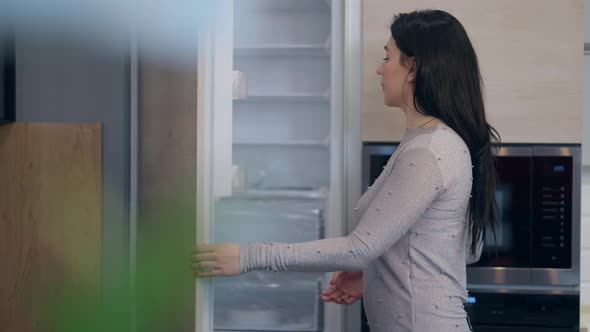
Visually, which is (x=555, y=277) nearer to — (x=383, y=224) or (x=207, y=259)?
(x=383, y=224)

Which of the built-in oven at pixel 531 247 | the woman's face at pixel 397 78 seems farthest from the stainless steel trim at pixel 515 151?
the woman's face at pixel 397 78

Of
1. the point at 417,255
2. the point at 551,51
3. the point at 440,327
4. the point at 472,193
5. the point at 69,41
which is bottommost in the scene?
the point at 440,327

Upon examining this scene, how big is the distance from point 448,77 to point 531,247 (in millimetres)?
771

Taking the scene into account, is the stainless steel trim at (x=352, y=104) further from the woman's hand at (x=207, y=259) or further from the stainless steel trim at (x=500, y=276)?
the woman's hand at (x=207, y=259)

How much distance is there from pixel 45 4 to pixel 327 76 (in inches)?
108

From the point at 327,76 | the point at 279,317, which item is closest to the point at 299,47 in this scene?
the point at 327,76

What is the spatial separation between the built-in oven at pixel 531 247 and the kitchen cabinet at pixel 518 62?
0.06 meters

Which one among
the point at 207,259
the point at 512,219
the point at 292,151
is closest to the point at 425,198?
the point at 207,259

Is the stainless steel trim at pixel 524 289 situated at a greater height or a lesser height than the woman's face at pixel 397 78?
lesser

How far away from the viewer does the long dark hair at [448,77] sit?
4.12 feet

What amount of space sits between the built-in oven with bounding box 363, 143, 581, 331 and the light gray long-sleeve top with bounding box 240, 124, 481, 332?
0.56 m

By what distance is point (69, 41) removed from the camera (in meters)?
0.29

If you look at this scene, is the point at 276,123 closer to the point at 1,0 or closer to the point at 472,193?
the point at 472,193

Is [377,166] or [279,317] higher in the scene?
[377,166]
